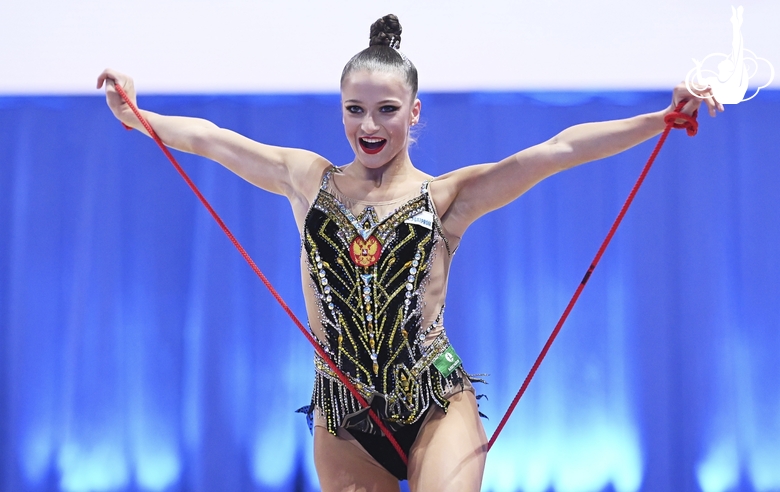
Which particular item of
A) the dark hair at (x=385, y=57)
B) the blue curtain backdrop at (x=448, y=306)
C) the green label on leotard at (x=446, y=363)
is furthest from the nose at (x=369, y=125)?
the blue curtain backdrop at (x=448, y=306)

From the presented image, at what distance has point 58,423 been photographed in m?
3.33

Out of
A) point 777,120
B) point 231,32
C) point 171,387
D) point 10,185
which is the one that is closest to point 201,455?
point 171,387

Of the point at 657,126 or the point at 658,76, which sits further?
the point at 658,76

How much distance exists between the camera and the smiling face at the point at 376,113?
1766mm

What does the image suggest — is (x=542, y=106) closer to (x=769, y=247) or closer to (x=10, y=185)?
(x=769, y=247)

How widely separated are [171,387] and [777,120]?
2.64 metres

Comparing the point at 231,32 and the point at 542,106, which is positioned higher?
the point at 231,32

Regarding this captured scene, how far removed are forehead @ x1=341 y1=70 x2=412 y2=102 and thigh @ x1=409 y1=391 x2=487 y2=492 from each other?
664 mm

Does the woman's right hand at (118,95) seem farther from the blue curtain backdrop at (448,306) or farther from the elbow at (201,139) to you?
the blue curtain backdrop at (448,306)

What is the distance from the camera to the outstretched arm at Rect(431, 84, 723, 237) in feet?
5.36

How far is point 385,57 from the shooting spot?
5.91ft

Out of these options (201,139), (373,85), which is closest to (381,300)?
(373,85)

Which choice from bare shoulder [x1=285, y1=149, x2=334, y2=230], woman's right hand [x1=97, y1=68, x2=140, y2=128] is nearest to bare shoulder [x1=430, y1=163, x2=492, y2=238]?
bare shoulder [x1=285, y1=149, x2=334, y2=230]

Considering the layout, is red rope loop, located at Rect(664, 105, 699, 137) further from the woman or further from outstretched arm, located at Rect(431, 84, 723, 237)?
the woman
